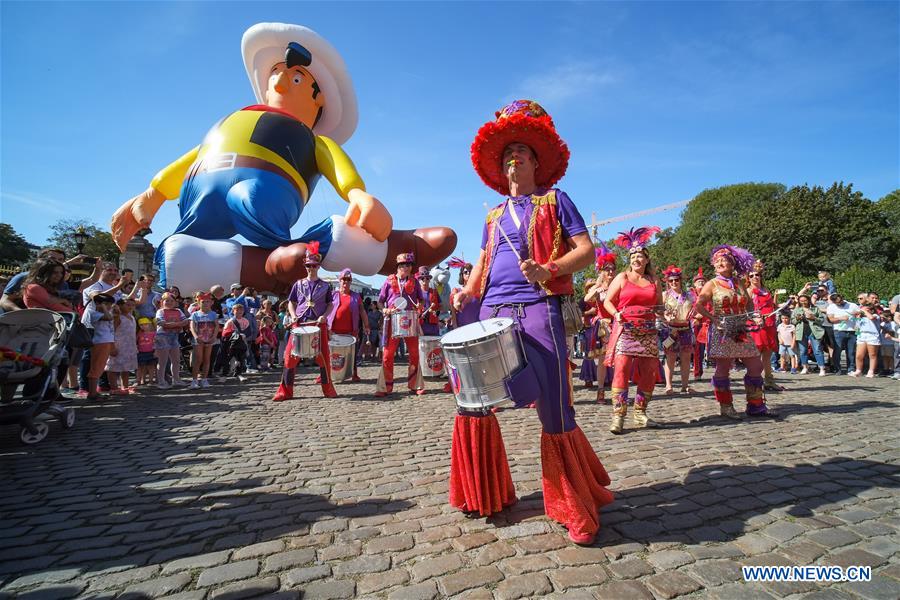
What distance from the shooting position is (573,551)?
236 centimetres

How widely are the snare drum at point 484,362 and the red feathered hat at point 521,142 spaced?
1.21 m

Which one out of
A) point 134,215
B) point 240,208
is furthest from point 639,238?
point 134,215

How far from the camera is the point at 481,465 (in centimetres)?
275

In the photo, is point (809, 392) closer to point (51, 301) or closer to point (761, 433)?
point (761, 433)

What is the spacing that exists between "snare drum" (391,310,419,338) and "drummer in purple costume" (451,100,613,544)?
4.81m

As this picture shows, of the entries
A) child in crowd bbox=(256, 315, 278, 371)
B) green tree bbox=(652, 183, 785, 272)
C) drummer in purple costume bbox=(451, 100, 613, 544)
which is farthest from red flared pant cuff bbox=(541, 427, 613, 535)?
green tree bbox=(652, 183, 785, 272)

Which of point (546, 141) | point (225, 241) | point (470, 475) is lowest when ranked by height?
point (470, 475)

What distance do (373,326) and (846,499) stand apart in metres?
13.5

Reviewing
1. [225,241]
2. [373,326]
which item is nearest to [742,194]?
[373,326]

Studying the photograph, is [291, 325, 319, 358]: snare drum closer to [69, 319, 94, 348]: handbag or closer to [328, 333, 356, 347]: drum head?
[328, 333, 356, 347]: drum head

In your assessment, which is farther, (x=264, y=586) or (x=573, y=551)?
(x=573, y=551)

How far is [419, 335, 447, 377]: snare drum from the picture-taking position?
7.69 meters

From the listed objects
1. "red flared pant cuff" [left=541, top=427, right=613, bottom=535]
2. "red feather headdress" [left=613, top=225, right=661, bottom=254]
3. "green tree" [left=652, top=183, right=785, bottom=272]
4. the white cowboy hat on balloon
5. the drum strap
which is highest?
"green tree" [left=652, top=183, right=785, bottom=272]

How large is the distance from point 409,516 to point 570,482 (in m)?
1.02
